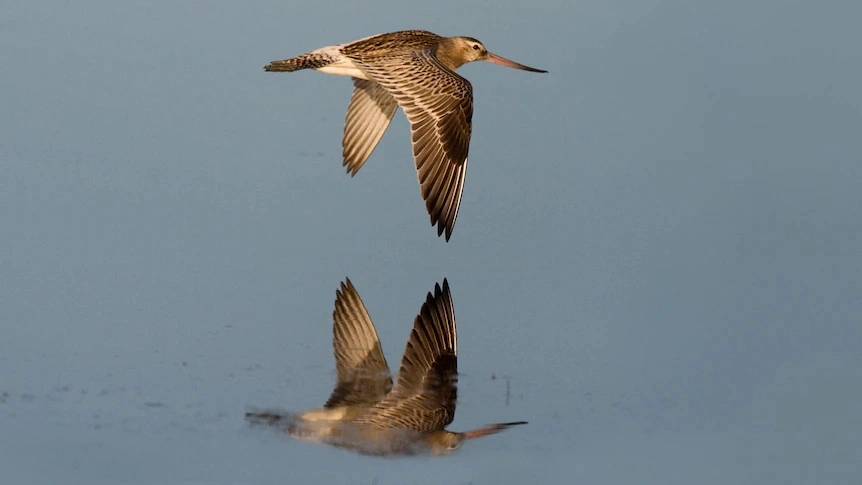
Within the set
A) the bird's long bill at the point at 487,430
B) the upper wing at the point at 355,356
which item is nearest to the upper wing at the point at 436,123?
the upper wing at the point at 355,356

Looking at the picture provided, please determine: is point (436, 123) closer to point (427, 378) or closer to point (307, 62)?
point (307, 62)

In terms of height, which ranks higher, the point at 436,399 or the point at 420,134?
the point at 420,134

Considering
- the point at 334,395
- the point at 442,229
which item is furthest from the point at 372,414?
the point at 442,229

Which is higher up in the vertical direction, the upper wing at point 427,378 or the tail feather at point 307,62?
the tail feather at point 307,62

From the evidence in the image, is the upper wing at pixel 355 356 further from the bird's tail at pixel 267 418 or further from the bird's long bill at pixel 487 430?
the bird's long bill at pixel 487 430

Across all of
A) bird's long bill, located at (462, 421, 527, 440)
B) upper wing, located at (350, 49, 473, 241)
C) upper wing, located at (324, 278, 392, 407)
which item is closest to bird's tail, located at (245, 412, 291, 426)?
A: upper wing, located at (324, 278, 392, 407)

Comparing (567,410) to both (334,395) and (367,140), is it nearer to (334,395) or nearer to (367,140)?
(334,395)

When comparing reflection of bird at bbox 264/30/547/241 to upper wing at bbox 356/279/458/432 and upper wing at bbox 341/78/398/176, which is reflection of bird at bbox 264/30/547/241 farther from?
upper wing at bbox 356/279/458/432

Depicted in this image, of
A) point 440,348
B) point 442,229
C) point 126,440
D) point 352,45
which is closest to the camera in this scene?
point 126,440
